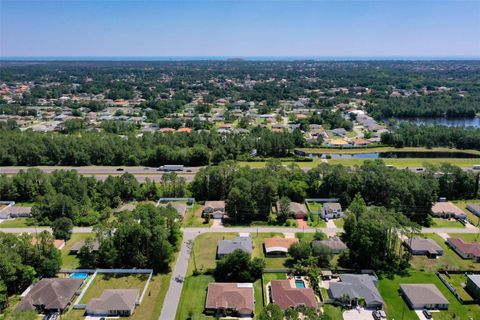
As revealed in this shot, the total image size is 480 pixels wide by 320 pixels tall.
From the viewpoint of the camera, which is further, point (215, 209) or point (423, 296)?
point (215, 209)

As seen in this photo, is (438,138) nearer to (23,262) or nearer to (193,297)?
(193,297)

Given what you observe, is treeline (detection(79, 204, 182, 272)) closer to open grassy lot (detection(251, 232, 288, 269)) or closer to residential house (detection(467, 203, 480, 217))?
open grassy lot (detection(251, 232, 288, 269))

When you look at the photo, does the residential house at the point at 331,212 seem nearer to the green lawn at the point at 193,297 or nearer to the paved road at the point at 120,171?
the green lawn at the point at 193,297

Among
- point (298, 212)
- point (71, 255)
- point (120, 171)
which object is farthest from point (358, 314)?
point (120, 171)

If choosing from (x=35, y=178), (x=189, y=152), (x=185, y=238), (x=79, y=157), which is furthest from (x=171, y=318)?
(x=79, y=157)

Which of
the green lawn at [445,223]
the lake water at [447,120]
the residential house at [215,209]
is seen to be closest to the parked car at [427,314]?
the green lawn at [445,223]
